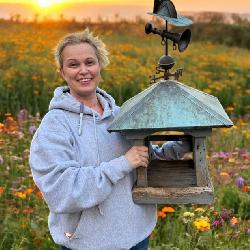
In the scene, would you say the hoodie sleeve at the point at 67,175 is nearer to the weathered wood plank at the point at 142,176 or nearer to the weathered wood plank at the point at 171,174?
the weathered wood plank at the point at 142,176

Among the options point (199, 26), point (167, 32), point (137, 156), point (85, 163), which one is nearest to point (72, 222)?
point (85, 163)

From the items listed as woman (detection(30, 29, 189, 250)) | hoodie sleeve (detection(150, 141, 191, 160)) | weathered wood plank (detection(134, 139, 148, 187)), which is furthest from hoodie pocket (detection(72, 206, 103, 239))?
hoodie sleeve (detection(150, 141, 191, 160))

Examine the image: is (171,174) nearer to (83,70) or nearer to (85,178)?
(85,178)

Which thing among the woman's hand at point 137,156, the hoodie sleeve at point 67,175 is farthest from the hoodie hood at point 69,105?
the woman's hand at point 137,156

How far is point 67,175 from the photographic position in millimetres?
2176

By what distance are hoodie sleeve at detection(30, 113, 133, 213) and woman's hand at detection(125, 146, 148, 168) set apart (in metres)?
0.02

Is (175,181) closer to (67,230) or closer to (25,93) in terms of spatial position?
(67,230)

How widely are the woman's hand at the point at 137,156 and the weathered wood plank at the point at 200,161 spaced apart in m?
0.23

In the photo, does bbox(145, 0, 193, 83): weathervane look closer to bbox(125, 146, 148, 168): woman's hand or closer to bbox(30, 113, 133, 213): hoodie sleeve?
bbox(125, 146, 148, 168): woman's hand

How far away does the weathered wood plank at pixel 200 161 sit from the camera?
7.63ft

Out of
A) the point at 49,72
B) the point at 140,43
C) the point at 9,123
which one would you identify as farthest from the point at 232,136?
the point at 140,43

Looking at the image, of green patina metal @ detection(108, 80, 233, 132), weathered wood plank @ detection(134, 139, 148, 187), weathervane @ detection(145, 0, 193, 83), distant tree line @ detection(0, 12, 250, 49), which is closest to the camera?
green patina metal @ detection(108, 80, 233, 132)

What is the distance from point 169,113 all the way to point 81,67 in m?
0.43

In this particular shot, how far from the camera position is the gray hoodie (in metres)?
2.20
